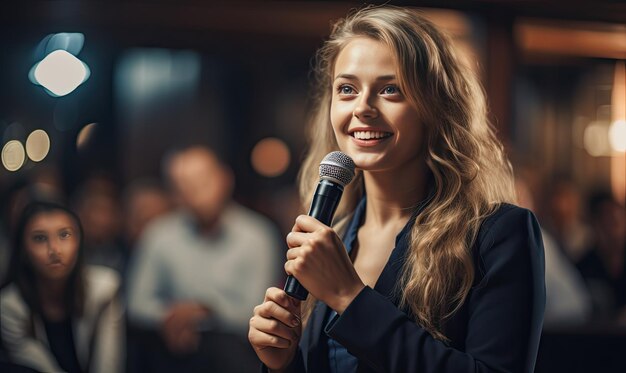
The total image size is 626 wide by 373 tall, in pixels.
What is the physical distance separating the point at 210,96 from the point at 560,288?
199 cm

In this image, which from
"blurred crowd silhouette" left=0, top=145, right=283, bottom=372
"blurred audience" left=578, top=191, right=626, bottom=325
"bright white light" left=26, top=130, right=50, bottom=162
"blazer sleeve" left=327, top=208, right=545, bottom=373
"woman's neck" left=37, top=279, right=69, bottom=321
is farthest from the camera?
"blurred audience" left=578, top=191, right=626, bottom=325

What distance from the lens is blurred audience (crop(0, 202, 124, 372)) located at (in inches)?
121

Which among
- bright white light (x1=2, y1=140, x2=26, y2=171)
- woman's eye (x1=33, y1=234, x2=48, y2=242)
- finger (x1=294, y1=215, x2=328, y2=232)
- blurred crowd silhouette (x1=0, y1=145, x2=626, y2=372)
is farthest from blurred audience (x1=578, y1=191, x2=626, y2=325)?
finger (x1=294, y1=215, x2=328, y2=232)

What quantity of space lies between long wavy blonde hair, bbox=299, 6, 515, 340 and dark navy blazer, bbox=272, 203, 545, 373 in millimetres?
25

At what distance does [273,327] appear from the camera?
1195mm

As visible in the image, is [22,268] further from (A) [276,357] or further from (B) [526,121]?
(B) [526,121]

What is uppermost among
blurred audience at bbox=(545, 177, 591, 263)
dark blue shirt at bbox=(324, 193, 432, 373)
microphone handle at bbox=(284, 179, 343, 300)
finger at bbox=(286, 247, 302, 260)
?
microphone handle at bbox=(284, 179, 343, 300)

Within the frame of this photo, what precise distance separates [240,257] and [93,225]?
72 cm

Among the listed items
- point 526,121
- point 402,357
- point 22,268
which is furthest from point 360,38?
point 526,121

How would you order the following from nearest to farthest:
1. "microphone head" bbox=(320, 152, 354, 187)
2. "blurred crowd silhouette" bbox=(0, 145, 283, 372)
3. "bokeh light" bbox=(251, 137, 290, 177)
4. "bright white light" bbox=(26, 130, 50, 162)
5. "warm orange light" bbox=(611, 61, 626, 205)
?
"microphone head" bbox=(320, 152, 354, 187) → "blurred crowd silhouette" bbox=(0, 145, 283, 372) → "bright white light" bbox=(26, 130, 50, 162) → "bokeh light" bbox=(251, 137, 290, 177) → "warm orange light" bbox=(611, 61, 626, 205)

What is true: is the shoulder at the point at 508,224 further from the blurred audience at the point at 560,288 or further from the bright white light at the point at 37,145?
the bright white light at the point at 37,145

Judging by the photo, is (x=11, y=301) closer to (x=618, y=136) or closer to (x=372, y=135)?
(x=372, y=135)

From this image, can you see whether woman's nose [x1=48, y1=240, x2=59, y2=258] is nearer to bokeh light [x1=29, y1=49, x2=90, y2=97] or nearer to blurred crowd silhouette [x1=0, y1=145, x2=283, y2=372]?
blurred crowd silhouette [x1=0, y1=145, x2=283, y2=372]

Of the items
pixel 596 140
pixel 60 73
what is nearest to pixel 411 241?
pixel 60 73
